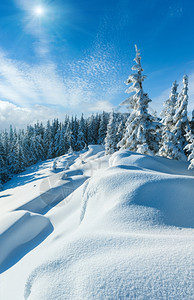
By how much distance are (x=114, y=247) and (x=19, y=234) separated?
338 cm

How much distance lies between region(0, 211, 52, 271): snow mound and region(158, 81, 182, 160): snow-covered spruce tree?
940 centimetres

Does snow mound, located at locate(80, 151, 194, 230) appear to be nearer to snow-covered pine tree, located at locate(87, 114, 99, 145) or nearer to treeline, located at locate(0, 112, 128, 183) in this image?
treeline, located at locate(0, 112, 128, 183)

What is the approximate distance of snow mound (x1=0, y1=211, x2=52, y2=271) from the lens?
3.62 metres

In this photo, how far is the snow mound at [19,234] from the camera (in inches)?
143

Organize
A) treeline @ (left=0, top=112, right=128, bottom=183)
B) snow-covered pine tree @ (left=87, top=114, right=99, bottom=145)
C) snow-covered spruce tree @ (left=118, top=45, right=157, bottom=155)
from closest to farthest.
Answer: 1. snow-covered spruce tree @ (left=118, top=45, right=157, bottom=155)
2. treeline @ (left=0, top=112, right=128, bottom=183)
3. snow-covered pine tree @ (left=87, top=114, right=99, bottom=145)

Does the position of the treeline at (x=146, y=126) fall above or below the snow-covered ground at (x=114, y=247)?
above

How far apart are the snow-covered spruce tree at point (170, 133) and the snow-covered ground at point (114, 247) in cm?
763

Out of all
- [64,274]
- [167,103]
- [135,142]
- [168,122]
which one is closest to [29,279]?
[64,274]

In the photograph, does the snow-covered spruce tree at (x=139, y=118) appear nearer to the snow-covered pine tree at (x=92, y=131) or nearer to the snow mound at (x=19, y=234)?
the snow mound at (x=19, y=234)

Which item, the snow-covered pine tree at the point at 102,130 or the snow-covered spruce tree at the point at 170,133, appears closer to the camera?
the snow-covered spruce tree at the point at 170,133

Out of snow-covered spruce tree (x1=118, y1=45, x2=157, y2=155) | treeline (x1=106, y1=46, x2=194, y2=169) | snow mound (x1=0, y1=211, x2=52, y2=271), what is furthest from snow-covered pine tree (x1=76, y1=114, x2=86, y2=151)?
snow mound (x1=0, y1=211, x2=52, y2=271)

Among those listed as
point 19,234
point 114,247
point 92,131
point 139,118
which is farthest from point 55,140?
point 114,247

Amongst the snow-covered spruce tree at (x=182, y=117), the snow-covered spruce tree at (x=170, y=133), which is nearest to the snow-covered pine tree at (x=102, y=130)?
the snow-covered spruce tree at (x=170, y=133)

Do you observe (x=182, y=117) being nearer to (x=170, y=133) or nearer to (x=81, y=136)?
(x=170, y=133)
